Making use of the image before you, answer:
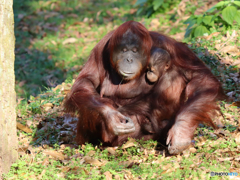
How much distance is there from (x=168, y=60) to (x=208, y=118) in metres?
0.73

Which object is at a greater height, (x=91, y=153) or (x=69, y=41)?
(x=69, y=41)

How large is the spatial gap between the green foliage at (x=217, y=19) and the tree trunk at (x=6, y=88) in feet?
12.1

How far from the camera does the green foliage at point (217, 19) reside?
17.7ft

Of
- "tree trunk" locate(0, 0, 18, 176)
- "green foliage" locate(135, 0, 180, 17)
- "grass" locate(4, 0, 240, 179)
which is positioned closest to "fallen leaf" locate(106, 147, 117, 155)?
"grass" locate(4, 0, 240, 179)

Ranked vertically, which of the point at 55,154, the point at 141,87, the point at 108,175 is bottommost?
the point at 55,154

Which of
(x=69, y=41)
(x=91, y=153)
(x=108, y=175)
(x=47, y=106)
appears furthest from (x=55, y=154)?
(x=69, y=41)

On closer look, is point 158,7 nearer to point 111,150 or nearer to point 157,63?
point 157,63

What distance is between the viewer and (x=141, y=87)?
354 centimetres

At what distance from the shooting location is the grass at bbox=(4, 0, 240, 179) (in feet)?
9.61

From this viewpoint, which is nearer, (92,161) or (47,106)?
(92,161)

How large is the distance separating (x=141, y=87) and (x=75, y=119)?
1.38 m

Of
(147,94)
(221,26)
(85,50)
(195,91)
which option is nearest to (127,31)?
(147,94)

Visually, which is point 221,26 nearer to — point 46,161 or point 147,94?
point 147,94

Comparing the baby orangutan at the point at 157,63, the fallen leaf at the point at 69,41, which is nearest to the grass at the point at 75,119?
the fallen leaf at the point at 69,41
